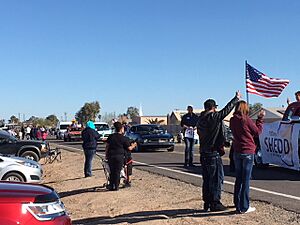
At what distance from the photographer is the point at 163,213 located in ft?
27.4

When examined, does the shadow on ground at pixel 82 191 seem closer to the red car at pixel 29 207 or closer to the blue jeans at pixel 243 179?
the blue jeans at pixel 243 179

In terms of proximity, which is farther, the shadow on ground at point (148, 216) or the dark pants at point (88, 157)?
the dark pants at point (88, 157)

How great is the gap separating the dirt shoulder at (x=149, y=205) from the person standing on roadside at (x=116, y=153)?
1.02ft

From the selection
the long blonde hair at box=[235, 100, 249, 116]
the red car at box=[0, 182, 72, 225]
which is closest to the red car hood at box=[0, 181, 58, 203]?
the red car at box=[0, 182, 72, 225]

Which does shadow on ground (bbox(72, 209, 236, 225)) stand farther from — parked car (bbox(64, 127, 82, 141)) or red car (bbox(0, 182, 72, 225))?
parked car (bbox(64, 127, 82, 141))

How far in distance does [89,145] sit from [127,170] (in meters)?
2.72

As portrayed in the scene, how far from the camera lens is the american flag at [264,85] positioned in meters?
22.3

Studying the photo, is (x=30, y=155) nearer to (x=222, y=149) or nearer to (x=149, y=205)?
(x=149, y=205)

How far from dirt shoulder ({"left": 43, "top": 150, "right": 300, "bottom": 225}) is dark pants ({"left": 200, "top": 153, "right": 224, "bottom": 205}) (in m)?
0.30

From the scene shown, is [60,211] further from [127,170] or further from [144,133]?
[144,133]

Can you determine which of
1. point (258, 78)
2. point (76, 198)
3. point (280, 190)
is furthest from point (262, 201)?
point (258, 78)

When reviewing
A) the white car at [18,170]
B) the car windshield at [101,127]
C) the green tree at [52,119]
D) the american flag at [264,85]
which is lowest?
the white car at [18,170]

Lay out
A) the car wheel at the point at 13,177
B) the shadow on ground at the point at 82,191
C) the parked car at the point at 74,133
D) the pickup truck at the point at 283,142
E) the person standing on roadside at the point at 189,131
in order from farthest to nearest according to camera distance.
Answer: the parked car at the point at 74,133 < the person standing on roadside at the point at 189,131 < the car wheel at the point at 13,177 < the pickup truck at the point at 283,142 < the shadow on ground at the point at 82,191

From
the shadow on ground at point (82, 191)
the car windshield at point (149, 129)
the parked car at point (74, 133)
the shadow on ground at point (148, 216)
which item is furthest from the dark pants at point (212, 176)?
the parked car at point (74, 133)
